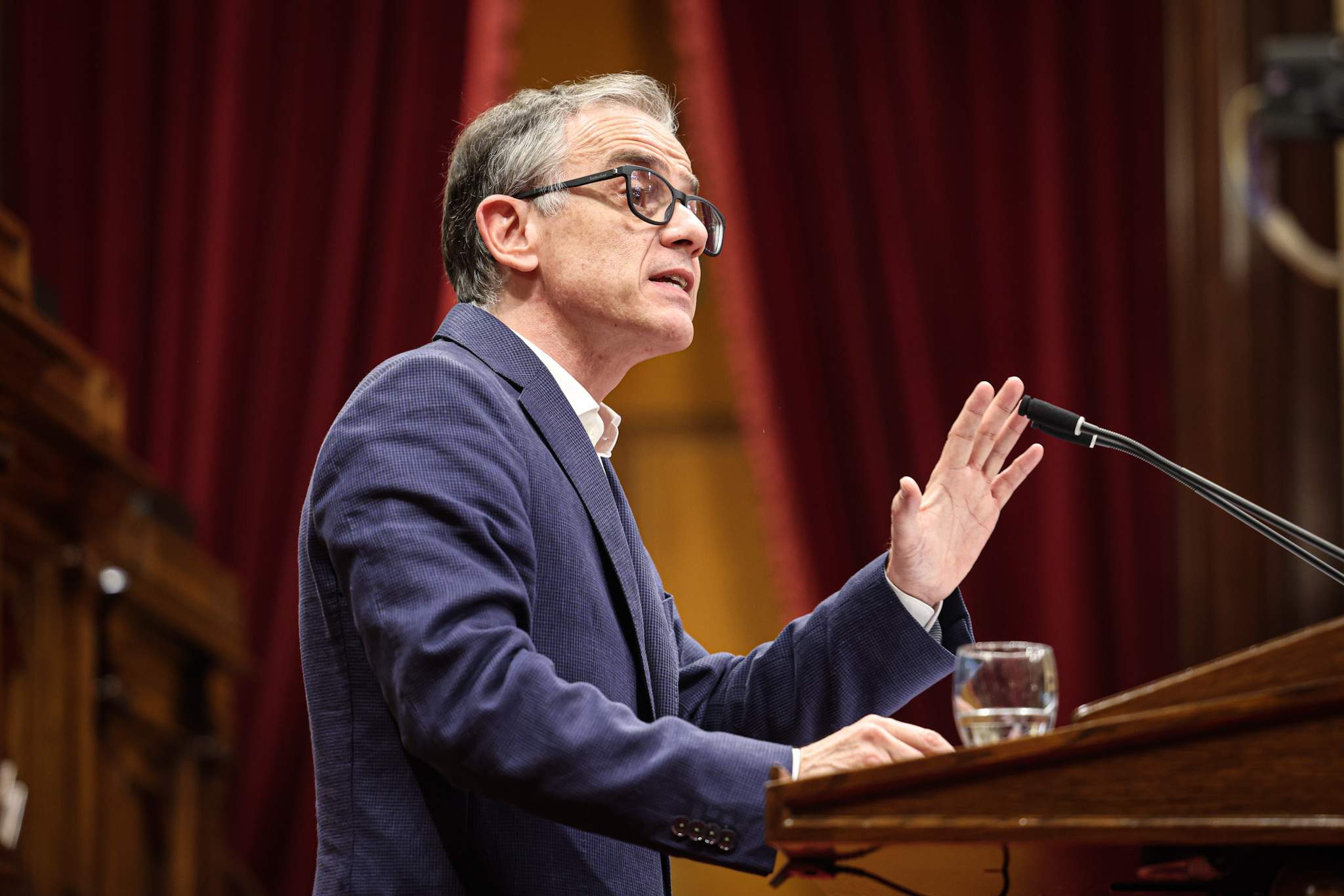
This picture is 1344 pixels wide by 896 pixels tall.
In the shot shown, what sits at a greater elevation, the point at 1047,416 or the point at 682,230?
the point at 682,230

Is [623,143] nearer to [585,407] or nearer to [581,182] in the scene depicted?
[581,182]

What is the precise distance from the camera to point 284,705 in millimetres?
3805

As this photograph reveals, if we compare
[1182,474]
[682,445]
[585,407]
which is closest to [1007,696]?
[1182,474]

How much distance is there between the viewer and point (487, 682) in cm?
117

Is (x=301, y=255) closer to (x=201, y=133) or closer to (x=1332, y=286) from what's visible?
(x=201, y=133)

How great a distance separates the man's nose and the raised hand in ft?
1.27

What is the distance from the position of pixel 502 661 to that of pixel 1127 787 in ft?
1.58

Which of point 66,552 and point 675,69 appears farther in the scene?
point 675,69

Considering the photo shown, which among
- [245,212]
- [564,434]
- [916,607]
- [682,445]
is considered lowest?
[682,445]

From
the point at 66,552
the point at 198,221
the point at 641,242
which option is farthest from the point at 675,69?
the point at 641,242

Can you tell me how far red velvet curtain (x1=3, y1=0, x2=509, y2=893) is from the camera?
3.90 metres

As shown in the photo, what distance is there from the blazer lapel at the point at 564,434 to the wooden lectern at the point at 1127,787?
503 millimetres

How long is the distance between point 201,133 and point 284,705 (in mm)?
1493

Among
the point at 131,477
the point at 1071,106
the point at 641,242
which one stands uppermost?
the point at 1071,106
